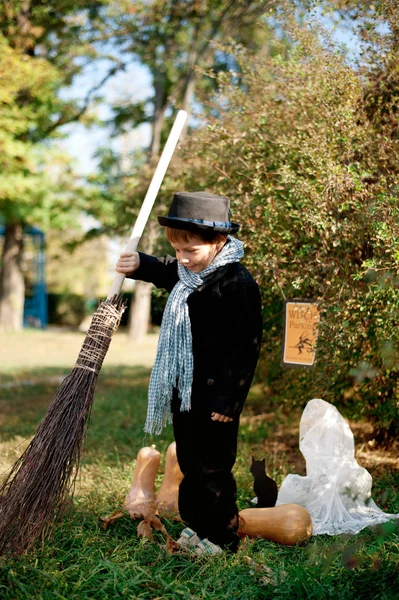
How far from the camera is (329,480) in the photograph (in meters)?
3.24

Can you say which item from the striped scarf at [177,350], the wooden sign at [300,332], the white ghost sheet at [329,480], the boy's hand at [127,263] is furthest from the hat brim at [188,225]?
the white ghost sheet at [329,480]

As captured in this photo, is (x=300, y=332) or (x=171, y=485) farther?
(x=300, y=332)

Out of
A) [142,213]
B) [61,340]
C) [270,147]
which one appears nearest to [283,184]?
[270,147]

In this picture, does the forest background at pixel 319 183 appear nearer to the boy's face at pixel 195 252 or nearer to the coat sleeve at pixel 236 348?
the coat sleeve at pixel 236 348

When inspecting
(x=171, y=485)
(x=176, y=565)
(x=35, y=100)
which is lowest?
(x=176, y=565)

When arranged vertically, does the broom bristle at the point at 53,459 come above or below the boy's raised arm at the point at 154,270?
below

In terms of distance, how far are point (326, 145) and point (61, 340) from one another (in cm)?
1177

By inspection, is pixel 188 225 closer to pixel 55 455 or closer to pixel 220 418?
pixel 220 418

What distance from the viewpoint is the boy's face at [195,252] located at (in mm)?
2865

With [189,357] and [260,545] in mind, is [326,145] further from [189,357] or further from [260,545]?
[260,545]

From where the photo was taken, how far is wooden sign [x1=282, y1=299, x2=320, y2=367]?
357 centimetres

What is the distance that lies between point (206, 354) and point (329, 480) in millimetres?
1010

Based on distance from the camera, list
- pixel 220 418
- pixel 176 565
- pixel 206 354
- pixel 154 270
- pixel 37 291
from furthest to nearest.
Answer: pixel 37 291, pixel 154 270, pixel 206 354, pixel 220 418, pixel 176 565

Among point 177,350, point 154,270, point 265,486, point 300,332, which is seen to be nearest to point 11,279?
point 300,332
